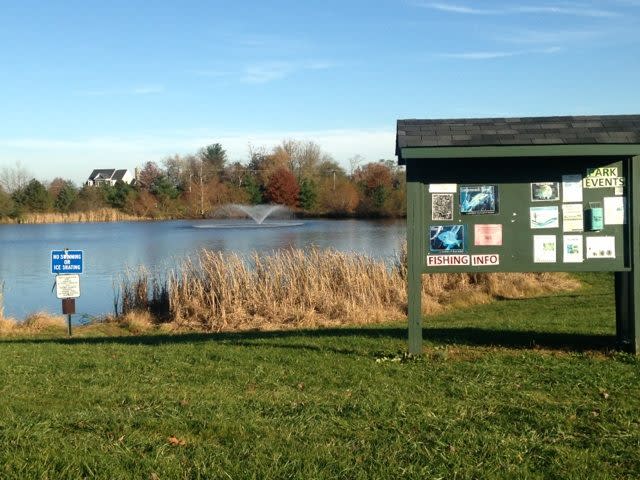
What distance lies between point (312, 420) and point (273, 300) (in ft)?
38.0

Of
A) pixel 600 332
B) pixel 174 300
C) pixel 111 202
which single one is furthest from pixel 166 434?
pixel 111 202

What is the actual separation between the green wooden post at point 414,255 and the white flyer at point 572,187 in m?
1.49

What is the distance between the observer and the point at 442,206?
26.1 ft

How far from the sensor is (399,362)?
7816 mm

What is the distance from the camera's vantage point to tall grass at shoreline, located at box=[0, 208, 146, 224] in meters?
72.3

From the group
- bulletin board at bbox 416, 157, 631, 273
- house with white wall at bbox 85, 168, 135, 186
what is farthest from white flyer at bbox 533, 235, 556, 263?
house with white wall at bbox 85, 168, 135, 186

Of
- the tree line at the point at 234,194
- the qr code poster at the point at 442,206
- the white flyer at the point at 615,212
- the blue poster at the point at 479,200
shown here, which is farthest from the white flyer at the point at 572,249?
the tree line at the point at 234,194

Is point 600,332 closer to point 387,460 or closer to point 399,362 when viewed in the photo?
point 399,362

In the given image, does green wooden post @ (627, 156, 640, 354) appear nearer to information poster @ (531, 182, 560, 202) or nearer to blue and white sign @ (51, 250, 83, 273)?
information poster @ (531, 182, 560, 202)

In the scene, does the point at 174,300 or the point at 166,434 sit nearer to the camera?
the point at 166,434

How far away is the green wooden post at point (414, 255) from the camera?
782 centimetres

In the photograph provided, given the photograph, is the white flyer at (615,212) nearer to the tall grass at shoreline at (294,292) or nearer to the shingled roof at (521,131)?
the shingled roof at (521,131)

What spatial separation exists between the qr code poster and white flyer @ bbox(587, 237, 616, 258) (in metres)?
1.45

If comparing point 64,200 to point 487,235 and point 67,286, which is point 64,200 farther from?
point 487,235
